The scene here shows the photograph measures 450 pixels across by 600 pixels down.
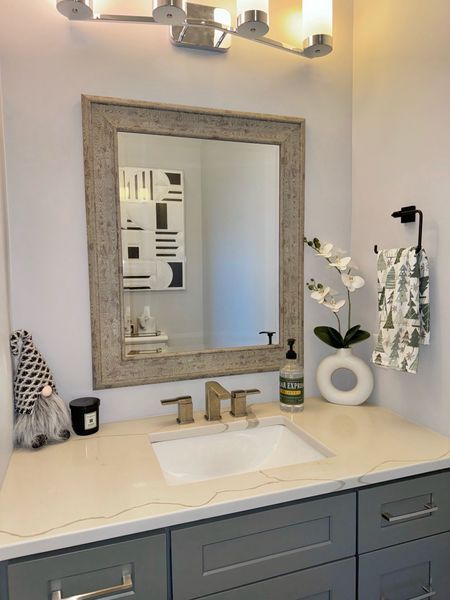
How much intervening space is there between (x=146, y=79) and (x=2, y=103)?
0.45 meters

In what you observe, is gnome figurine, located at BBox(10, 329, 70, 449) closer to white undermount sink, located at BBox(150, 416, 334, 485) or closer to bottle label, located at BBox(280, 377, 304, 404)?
white undermount sink, located at BBox(150, 416, 334, 485)

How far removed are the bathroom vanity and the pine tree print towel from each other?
248mm

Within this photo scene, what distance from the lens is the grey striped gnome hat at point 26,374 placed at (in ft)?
4.00

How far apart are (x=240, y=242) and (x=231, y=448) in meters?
0.72

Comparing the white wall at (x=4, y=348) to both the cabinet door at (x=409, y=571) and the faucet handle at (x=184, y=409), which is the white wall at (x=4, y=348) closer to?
the faucet handle at (x=184, y=409)

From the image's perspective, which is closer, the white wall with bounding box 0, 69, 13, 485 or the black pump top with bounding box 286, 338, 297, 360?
the white wall with bounding box 0, 69, 13, 485

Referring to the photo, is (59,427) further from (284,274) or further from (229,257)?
(284,274)

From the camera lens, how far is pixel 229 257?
1.49 m

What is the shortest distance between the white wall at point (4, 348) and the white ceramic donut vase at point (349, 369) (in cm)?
106

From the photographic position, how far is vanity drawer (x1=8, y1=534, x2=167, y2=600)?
81 cm

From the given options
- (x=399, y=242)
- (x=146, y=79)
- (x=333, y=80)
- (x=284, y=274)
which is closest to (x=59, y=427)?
(x=284, y=274)

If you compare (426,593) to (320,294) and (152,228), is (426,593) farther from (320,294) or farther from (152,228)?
(152,228)

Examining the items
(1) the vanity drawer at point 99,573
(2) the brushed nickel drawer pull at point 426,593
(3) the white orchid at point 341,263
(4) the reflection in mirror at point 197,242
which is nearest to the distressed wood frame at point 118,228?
(4) the reflection in mirror at point 197,242

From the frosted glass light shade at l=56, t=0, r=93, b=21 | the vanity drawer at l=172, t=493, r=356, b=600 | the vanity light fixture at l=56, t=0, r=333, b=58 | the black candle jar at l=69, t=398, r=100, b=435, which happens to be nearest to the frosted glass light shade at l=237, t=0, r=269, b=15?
the vanity light fixture at l=56, t=0, r=333, b=58
